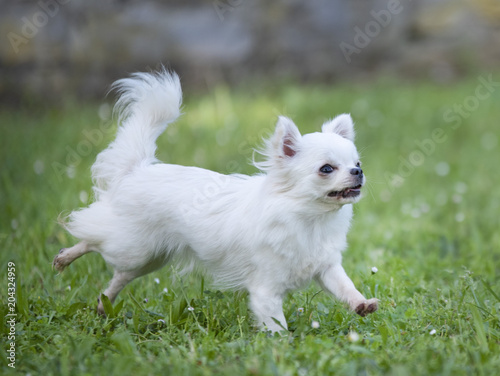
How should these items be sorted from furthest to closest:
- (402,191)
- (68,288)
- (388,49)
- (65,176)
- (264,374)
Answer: (388,49) < (402,191) < (65,176) < (68,288) < (264,374)

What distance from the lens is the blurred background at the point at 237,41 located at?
8.44 meters

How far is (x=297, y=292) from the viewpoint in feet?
11.7

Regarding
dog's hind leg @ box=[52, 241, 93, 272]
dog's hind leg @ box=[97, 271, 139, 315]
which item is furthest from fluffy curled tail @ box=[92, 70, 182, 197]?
dog's hind leg @ box=[97, 271, 139, 315]

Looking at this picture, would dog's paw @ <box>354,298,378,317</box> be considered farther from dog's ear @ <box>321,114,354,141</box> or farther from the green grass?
dog's ear @ <box>321,114,354,141</box>

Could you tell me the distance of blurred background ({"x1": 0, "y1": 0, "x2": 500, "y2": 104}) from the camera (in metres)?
8.44

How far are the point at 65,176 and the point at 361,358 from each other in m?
3.92

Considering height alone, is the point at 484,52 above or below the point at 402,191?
above

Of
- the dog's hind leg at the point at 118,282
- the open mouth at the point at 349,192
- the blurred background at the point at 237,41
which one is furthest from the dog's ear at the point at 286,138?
the blurred background at the point at 237,41

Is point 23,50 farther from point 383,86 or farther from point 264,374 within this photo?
point 264,374

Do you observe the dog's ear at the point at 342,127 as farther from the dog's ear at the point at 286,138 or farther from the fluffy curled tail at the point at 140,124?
the fluffy curled tail at the point at 140,124

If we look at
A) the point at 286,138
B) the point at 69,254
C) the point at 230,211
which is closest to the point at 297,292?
A: the point at 230,211

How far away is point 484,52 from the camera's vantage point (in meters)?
10.6

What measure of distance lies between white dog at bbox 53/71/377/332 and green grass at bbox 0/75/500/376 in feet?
0.60

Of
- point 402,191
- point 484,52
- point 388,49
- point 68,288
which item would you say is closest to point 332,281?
point 68,288
